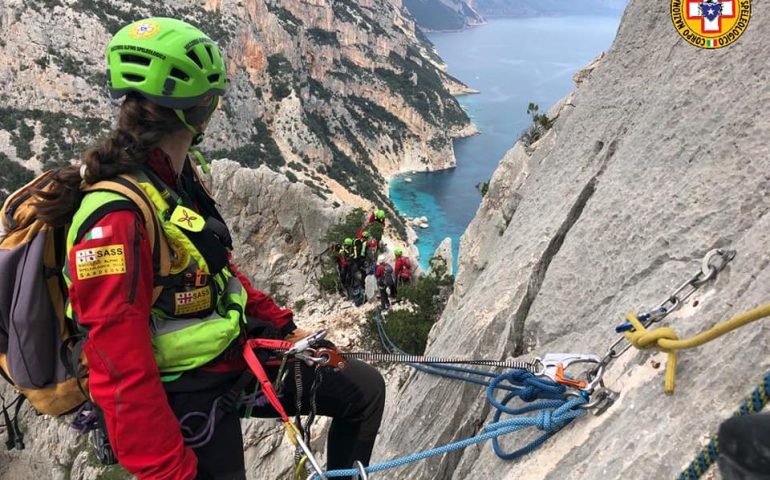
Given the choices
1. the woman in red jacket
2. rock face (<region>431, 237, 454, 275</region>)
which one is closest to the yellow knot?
the woman in red jacket

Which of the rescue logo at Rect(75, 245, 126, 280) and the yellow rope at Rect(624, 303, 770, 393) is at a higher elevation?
the yellow rope at Rect(624, 303, 770, 393)

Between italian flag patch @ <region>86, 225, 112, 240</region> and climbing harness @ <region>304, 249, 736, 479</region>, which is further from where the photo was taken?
climbing harness @ <region>304, 249, 736, 479</region>

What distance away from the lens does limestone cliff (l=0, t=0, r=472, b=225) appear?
5269 centimetres

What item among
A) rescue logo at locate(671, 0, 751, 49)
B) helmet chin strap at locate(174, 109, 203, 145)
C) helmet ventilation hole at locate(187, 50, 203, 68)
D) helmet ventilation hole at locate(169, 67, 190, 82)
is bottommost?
helmet chin strap at locate(174, 109, 203, 145)

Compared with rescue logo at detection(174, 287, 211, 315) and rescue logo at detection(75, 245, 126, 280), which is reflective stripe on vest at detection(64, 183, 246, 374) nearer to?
rescue logo at detection(174, 287, 211, 315)

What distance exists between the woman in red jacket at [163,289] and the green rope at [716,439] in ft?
6.41

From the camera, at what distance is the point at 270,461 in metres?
11.3

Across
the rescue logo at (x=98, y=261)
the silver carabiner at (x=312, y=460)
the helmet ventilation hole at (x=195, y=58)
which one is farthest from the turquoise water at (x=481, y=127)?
the rescue logo at (x=98, y=261)

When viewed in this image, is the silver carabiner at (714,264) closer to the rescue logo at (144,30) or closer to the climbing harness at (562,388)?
the climbing harness at (562,388)

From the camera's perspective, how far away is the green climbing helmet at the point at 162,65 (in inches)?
98.7

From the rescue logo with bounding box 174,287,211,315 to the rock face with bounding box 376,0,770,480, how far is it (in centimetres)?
178

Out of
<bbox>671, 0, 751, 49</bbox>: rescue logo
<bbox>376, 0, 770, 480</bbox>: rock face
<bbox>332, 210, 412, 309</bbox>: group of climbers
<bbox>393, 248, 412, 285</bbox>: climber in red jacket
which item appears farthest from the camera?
<bbox>393, 248, 412, 285</bbox>: climber in red jacket

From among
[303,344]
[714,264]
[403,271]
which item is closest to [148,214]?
[303,344]

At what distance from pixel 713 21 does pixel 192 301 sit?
369 centimetres
